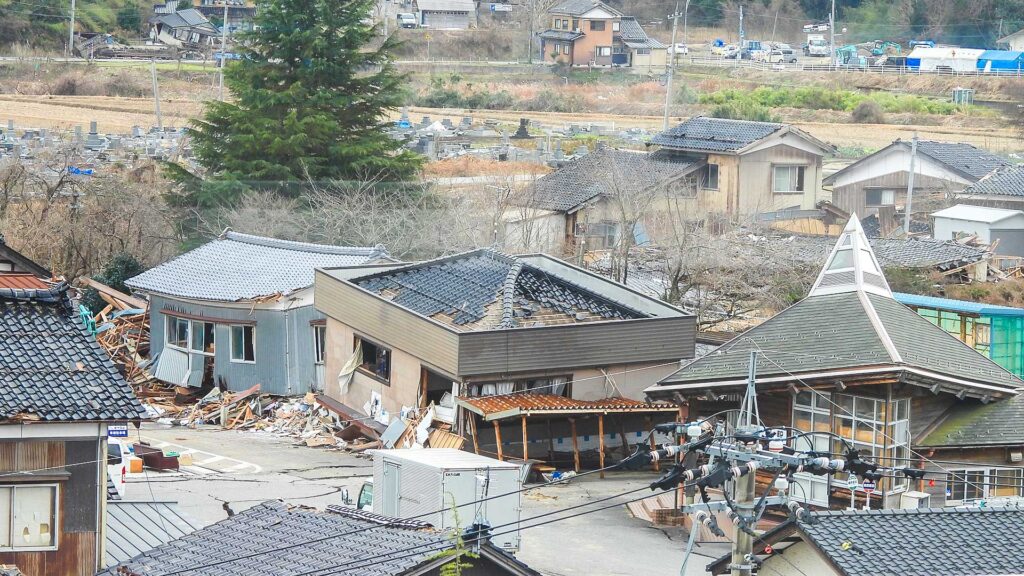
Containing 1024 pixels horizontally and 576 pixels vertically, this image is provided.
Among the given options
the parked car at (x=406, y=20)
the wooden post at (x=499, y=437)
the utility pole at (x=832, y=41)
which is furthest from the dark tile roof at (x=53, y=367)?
the parked car at (x=406, y=20)

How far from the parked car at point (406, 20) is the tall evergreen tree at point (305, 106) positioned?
5769 cm

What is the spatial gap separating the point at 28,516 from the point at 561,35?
8178 cm

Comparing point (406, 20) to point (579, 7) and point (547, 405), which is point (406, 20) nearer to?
point (579, 7)

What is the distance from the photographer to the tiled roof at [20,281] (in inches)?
760

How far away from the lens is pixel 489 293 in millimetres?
28844

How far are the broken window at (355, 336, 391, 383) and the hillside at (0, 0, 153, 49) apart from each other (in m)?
64.9

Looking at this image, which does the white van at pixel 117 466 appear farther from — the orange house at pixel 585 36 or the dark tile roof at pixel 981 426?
the orange house at pixel 585 36

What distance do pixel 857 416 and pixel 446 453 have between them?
242 inches

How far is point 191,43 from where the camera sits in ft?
309

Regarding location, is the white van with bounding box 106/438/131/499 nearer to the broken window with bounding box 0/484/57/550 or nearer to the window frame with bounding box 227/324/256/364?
the broken window with bounding box 0/484/57/550

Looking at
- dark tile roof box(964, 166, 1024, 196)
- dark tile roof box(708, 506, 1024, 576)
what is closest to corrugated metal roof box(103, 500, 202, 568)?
dark tile roof box(708, 506, 1024, 576)

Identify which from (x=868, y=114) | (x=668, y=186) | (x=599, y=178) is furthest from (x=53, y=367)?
(x=868, y=114)

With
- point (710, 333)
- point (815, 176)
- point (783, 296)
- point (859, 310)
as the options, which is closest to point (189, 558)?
point (859, 310)

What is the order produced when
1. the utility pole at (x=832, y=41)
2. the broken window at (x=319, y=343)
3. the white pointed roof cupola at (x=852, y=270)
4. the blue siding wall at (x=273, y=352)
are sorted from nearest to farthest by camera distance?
the white pointed roof cupola at (x=852, y=270) → the blue siding wall at (x=273, y=352) → the broken window at (x=319, y=343) → the utility pole at (x=832, y=41)
